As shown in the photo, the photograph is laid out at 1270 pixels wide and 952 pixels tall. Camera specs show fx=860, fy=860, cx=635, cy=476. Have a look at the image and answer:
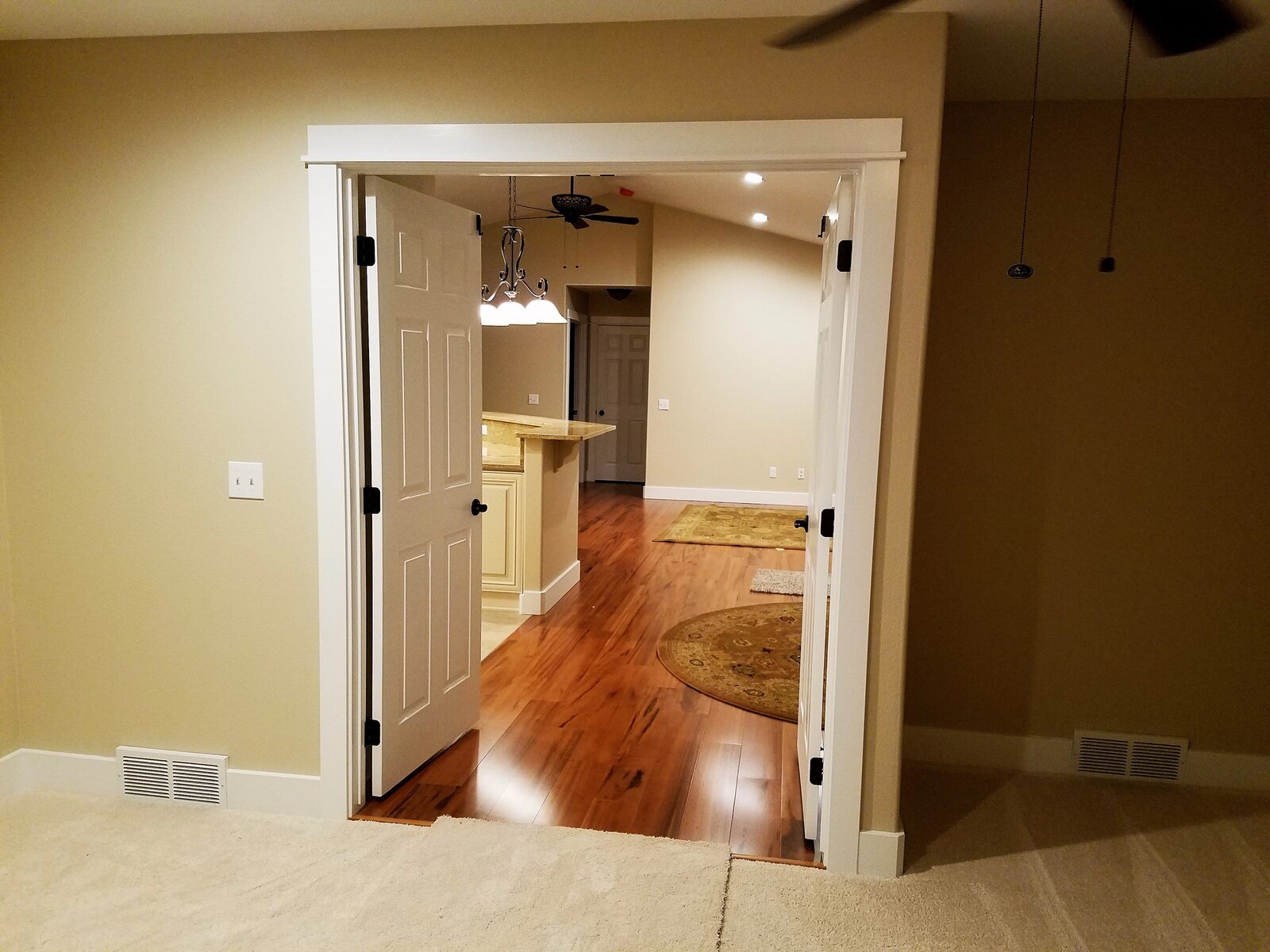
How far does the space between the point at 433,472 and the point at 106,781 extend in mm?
1474

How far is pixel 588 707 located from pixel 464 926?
4.96 ft

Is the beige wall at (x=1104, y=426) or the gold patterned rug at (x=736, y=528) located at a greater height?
the beige wall at (x=1104, y=426)

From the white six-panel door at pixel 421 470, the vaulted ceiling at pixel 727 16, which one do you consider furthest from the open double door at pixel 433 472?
the vaulted ceiling at pixel 727 16

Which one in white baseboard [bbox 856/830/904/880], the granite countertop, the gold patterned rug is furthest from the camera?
the gold patterned rug

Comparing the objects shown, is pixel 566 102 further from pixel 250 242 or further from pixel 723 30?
pixel 250 242

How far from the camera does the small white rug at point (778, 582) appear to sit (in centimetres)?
561

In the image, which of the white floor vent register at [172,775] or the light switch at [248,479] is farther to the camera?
the white floor vent register at [172,775]

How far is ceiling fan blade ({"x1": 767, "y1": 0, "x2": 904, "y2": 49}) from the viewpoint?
1.28 metres

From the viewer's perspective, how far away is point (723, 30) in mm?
2293

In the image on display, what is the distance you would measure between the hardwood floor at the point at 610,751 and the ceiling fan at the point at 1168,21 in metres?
2.23

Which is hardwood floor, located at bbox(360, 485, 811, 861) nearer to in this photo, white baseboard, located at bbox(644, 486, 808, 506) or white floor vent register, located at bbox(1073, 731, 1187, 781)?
Answer: white floor vent register, located at bbox(1073, 731, 1187, 781)

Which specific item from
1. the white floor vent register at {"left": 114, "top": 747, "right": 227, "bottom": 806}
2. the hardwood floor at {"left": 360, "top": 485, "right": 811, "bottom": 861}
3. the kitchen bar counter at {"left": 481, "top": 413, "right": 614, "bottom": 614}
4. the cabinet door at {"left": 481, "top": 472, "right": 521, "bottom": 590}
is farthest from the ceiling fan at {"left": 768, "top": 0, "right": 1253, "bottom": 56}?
the cabinet door at {"left": 481, "top": 472, "right": 521, "bottom": 590}

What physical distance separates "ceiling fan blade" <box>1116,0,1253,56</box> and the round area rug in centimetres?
287

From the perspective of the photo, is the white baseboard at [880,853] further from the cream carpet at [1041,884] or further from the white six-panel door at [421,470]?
the white six-panel door at [421,470]
